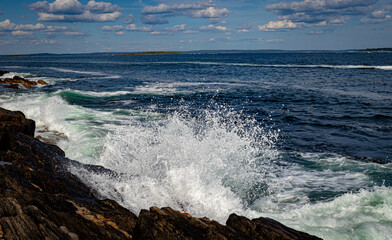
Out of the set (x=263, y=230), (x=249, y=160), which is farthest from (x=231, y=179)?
(x=263, y=230)

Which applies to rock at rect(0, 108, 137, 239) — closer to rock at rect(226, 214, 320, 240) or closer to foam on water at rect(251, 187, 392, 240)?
rock at rect(226, 214, 320, 240)

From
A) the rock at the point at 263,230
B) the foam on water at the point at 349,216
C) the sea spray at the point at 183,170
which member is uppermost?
the rock at the point at 263,230

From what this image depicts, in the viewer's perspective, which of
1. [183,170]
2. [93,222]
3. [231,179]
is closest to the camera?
[93,222]

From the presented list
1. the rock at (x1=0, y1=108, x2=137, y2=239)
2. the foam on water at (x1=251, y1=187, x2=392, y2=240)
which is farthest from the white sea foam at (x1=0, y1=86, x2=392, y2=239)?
the rock at (x1=0, y1=108, x2=137, y2=239)

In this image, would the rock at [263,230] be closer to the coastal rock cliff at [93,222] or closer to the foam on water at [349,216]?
the coastal rock cliff at [93,222]

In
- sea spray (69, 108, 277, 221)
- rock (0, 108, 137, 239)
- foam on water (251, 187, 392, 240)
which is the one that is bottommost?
foam on water (251, 187, 392, 240)

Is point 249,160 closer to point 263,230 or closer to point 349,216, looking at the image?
point 349,216

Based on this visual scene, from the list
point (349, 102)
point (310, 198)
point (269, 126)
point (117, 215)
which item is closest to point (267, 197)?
point (310, 198)

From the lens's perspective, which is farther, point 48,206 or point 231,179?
point 231,179

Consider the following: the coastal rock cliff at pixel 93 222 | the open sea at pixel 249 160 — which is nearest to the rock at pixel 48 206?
the coastal rock cliff at pixel 93 222

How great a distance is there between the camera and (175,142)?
10453mm

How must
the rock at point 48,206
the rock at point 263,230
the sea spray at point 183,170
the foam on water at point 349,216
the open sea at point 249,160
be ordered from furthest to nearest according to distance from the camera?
the sea spray at point 183,170 < the open sea at point 249,160 < the foam on water at point 349,216 < the rock at point 263,230 < the rock at point 48,206

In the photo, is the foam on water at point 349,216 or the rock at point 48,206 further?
the foam on water at point 349,216

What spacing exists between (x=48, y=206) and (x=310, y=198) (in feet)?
20.0
